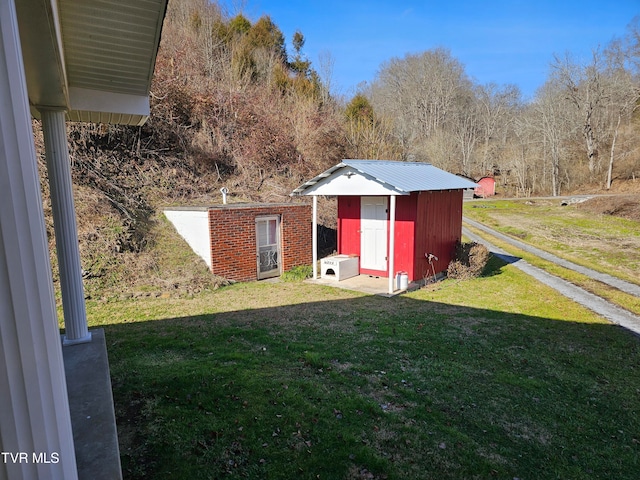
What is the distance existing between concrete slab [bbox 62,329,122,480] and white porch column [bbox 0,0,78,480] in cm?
92

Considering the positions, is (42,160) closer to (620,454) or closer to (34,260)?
(34,260)

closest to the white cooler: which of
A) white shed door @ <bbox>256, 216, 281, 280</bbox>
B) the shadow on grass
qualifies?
white shed door @ <bbox>256, 216, 281, 280</bbox>

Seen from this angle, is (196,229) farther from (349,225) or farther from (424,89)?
(424,89)

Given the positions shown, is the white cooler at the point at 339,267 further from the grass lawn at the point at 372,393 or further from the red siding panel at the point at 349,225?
the grass lawn at the point at 372,393

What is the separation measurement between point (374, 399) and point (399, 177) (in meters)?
6.89

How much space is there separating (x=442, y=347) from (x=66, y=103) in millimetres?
5793

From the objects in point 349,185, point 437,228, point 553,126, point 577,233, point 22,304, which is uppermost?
point 553,126

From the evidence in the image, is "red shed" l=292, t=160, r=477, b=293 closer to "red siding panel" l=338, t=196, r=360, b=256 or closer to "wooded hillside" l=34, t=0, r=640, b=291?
"red siding panel" l=338, t=196, r=360, b=256

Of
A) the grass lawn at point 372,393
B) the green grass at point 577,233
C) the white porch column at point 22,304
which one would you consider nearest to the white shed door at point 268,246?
the grass lawn at point 372,393

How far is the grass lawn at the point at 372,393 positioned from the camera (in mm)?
3311

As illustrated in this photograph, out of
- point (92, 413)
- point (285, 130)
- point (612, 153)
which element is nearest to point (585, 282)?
point (92, 413)

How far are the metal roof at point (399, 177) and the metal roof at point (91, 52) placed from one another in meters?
5.85

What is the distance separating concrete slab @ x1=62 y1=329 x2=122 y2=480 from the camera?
227 cm

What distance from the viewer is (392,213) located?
30.7ft
